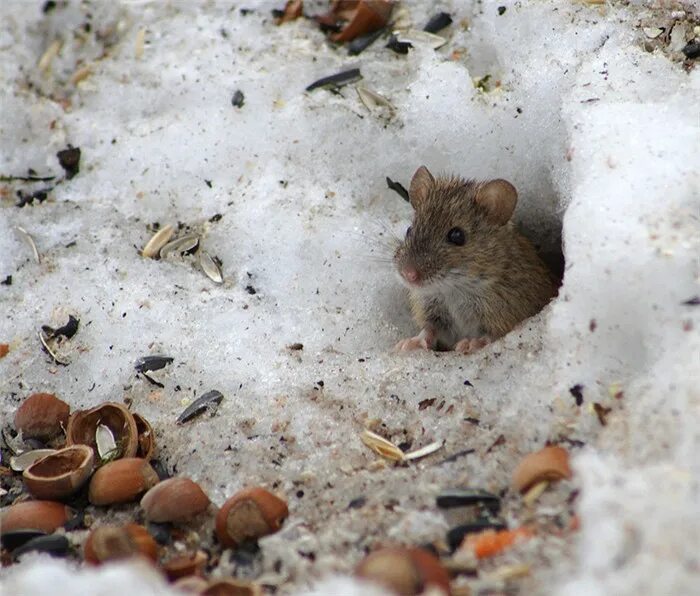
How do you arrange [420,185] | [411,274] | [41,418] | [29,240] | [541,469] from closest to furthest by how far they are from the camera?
[541,469] → [41,418] → [411,274] → [420,185] → [29,240]

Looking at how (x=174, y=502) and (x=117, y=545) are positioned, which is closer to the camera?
(x=117, y=545)

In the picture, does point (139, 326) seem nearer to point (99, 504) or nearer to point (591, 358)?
point (99, 504)

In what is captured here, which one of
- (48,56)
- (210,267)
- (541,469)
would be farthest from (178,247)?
(541,469)

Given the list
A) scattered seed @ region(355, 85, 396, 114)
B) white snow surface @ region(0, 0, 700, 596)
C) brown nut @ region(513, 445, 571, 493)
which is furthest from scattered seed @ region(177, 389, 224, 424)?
scattered seed @ region(355, 85, 396, 114)

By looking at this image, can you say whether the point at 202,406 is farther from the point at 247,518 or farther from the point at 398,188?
the point at 398,188

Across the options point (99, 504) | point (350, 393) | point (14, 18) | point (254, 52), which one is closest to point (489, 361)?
point (350, 393)

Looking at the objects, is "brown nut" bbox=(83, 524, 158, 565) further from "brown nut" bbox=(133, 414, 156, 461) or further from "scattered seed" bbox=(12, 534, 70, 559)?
"brown nut" bbox=(133, 414, 156, 461)
